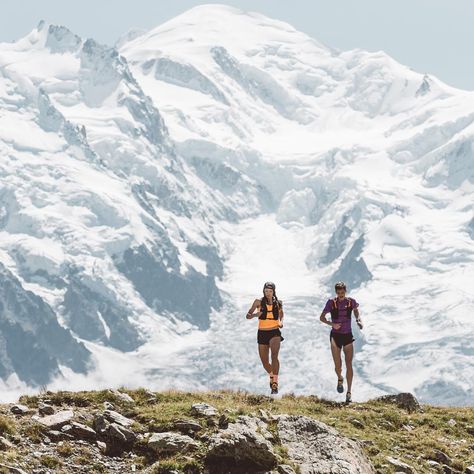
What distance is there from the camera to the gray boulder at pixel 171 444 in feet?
71.9

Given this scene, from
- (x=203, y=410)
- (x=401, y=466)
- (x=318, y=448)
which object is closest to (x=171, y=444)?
(x=203, y=410)

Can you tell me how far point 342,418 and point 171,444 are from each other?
231 inches

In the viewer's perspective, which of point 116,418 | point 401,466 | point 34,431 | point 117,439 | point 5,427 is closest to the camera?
point 5,427

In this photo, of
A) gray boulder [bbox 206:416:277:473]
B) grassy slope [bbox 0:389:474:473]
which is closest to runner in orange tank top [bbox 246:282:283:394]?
grassy slope [bbox 0:389:474:473]

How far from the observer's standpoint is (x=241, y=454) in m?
21.0

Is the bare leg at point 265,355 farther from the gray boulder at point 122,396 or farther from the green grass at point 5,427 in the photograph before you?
the green grass at point 5,427

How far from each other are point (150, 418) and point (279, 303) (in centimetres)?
622

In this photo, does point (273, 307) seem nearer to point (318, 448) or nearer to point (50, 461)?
point (318, 448)

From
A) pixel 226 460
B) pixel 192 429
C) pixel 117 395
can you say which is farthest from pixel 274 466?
pixel 117 395

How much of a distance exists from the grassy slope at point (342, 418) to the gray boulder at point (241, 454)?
0.54 metres

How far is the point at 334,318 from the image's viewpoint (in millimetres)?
29531

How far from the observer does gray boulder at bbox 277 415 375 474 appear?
21156 millimetres

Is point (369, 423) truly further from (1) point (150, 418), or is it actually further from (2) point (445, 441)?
(1) point (150, 418)

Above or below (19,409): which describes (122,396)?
above
